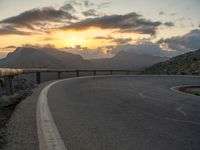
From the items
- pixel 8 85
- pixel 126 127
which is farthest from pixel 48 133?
pixel 8 85

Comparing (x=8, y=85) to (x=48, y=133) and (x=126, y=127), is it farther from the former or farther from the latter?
(x=48, y=133)

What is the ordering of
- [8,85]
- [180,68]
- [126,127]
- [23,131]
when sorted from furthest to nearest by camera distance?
[180,68]
[8,85]
[126,127]
[23,131]

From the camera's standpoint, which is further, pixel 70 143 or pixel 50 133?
pixel 50 133

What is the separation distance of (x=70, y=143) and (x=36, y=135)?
2.71ft

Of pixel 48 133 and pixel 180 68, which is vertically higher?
pixel 48 133

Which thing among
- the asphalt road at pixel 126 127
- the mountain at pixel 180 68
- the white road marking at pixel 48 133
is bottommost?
the mountain at pixel 180 68

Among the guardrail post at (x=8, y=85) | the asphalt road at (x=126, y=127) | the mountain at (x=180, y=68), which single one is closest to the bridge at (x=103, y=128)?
the asphalt road at (x=126, y=127)

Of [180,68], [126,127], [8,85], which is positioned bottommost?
[180,68]

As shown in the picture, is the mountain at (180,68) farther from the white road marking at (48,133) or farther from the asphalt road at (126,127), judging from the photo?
the white road marking at (48,133)

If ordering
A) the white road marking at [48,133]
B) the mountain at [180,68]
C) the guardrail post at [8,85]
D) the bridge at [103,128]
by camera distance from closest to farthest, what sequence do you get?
the white road marking at [48,133] → the bridge at [103,128] → the guardrail post at [8,85] → the mountain at [180,68]

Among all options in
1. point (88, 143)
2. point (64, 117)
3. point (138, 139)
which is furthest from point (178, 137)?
point (64, 117)

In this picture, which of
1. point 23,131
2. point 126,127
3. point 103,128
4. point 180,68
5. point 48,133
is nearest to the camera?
point 48,133

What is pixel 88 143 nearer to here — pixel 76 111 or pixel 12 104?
pixel 76 111

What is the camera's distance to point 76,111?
368 inches
